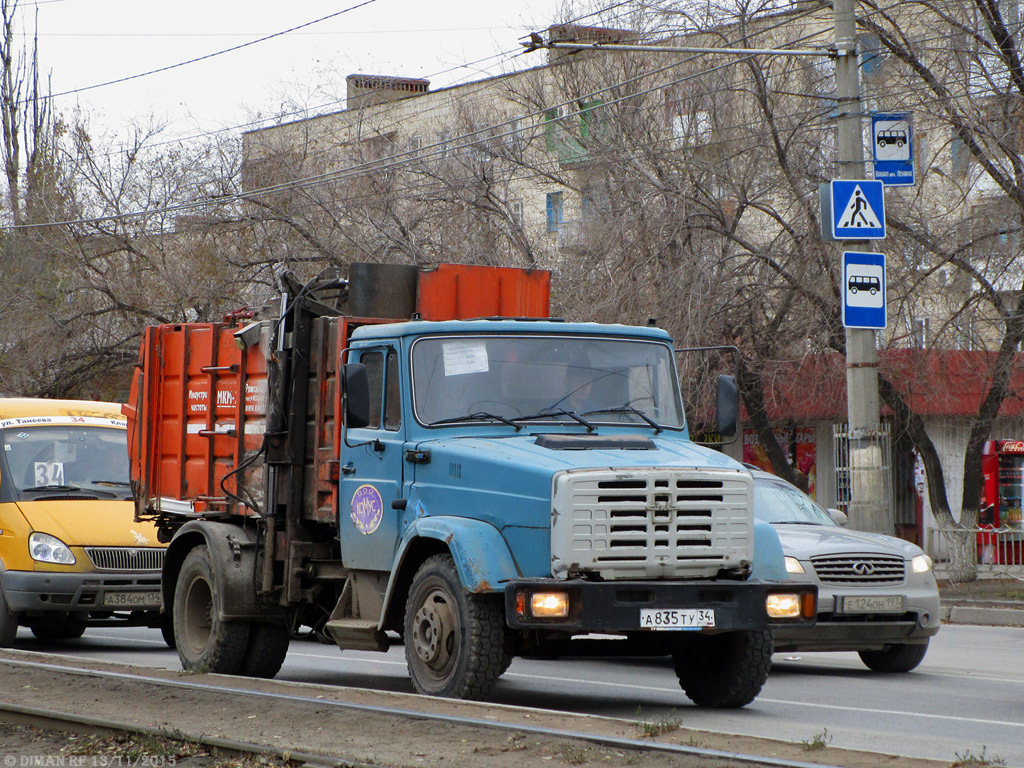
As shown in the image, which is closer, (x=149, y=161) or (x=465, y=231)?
(x=465, y=231)

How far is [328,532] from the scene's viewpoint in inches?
399

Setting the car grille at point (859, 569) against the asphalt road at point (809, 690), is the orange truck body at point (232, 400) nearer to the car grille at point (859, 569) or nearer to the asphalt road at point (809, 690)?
the asphalt road at point (809, 690)

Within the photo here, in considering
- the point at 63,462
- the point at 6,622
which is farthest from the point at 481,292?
the point at 6,622

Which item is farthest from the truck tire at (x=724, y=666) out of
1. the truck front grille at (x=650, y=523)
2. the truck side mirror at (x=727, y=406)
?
the truck side mirror at (x=727, y=406)

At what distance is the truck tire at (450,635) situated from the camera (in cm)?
807

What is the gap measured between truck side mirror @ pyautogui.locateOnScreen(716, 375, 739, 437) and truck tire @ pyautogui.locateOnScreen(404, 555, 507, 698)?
2.25 meters

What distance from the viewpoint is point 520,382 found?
8.95 m

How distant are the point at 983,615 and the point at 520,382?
10160 mm

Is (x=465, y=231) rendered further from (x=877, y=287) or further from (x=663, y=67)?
(x=877, y=287)

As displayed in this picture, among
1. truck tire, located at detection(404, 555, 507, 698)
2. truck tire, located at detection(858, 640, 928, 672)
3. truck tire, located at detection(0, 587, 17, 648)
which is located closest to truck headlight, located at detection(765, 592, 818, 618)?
truck tire, located at detection(404, 555, 507, 698)

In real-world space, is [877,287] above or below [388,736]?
above

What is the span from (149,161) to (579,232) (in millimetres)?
12694

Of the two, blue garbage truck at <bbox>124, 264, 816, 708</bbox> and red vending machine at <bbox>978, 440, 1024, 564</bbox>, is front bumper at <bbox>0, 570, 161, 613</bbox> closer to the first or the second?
blue garbage truck at <bbox>124, 264, 816, 708</bbox>

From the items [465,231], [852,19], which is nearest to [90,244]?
[465,231]
